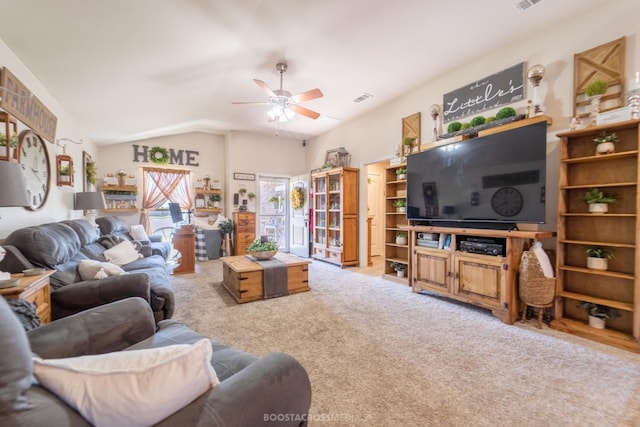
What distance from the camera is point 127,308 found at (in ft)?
4.72

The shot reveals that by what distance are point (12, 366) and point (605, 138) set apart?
3.84 metres

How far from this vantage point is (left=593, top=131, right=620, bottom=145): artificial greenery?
2394 millimetres

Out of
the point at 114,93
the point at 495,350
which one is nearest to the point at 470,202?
the point at 495,350

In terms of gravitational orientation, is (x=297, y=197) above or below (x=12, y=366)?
above

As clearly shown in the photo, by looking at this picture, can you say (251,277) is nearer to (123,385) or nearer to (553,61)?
(123,385)

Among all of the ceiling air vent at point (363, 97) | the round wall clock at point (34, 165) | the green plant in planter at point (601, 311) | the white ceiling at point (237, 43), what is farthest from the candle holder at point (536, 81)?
the round wall clock at point (34, 165)

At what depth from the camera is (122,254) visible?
134 inches

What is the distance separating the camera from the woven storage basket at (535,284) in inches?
101

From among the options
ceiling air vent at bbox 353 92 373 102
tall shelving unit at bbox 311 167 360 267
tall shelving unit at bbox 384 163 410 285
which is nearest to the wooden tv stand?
tall shelving unit at bbox 384 163 410 285

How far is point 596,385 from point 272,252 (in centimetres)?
323

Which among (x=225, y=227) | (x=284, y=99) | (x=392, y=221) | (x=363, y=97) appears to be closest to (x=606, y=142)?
(x=392, y=221)

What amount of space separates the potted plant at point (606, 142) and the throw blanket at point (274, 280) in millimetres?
3398

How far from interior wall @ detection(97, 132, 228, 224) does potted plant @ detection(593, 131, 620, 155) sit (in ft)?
21.1

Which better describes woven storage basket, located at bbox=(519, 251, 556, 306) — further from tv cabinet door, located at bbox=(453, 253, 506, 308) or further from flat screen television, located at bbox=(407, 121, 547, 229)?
flat screen television, located at bbox=(407, 121, 547, 229)
